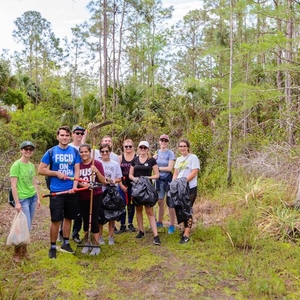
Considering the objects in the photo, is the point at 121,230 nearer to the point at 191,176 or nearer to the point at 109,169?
the point at 109,169

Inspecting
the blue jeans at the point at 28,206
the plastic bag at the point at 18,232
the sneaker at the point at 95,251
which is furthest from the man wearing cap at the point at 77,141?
the plastic bag at the point at 18,232

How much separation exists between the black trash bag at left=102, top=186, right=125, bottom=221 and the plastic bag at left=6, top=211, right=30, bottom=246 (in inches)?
44.1

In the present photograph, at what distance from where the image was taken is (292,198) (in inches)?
228

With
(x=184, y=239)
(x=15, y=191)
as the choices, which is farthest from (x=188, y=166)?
(x=15, y=191)

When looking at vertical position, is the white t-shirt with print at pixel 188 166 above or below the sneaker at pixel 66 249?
above

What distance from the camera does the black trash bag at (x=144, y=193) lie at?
4.49 metres

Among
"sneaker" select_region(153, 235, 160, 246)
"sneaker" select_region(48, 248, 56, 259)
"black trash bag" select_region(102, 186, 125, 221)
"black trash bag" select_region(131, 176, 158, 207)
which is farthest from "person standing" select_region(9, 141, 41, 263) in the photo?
"sneaker" select_region(153, 235, 160, 246)

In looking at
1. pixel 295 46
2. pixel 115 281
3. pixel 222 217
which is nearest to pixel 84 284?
pixel 115 281

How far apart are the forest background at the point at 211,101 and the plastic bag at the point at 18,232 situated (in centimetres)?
256

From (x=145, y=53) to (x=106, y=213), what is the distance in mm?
19478

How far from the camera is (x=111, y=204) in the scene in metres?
4.41

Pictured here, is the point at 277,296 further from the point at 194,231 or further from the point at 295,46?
the point at 295,46

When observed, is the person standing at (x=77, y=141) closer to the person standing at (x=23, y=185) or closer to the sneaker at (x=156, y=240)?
the person standing at (x=23, y=185)

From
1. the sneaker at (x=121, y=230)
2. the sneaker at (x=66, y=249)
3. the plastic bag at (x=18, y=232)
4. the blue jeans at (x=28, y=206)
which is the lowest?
the sneaker at (x=121, y=230)
